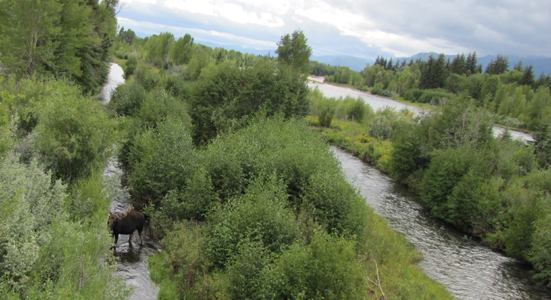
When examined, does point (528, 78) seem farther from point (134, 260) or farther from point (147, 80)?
point (134, 260)

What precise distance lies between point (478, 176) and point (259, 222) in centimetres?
2414

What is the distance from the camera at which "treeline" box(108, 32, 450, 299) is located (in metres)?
10.7

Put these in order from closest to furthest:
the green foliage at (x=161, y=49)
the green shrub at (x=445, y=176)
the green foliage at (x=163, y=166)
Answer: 1. the green foliage at (x=163, y=166)
2. the green shrub at (x=445, y=176)
3. the green foliage at (x=161, y=49)

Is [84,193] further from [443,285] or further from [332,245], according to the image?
[443,285]

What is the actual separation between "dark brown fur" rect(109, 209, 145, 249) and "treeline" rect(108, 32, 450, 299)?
1.43m

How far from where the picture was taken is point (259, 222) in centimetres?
1321

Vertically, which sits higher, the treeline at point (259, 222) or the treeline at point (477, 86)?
the treeline at point (477, 86)

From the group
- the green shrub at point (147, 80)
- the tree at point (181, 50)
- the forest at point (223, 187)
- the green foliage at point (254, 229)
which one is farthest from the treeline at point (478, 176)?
the tree at point (181, 50)

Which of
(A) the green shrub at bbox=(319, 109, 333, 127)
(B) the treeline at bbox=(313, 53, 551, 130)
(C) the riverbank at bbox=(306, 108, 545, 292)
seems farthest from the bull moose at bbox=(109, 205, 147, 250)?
(B) the treeline at bbox=(313, 53, 551, 130)

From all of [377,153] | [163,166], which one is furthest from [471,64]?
[163,166]

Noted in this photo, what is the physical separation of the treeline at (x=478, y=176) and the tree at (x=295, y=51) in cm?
2034

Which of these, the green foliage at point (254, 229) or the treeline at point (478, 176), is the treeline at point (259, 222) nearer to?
the green foliage at point (254, 229)

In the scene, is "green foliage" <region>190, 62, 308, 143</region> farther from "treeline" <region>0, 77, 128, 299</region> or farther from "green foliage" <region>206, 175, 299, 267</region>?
"green foliage" <region>206, 175, 299, 267</region>

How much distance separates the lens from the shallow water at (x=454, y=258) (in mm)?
19266
